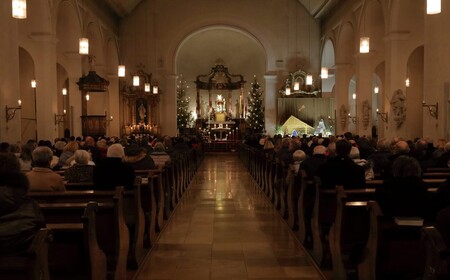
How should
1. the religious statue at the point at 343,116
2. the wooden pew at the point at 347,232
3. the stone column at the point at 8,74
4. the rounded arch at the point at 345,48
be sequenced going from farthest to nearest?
the rounded arch at the point at 345,48
the religious statue at the point at 343,116
the stone column at the point at 8,74
the wooden pew at the point at 347,232

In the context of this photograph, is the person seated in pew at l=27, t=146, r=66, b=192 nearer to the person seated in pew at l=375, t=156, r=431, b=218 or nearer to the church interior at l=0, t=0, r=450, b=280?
the church interior at l=0, t=0, r=450, b=280

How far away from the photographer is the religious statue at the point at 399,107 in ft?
47.8

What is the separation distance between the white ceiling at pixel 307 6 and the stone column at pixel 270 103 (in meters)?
3.77

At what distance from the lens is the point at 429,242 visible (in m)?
2.90

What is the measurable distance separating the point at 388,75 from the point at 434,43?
388 cm

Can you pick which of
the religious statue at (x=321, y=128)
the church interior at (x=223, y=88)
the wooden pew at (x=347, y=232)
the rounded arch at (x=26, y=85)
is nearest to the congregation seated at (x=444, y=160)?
the church interior at (x=223, y=88)

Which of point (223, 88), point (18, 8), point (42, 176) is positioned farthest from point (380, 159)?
point (223, 88)

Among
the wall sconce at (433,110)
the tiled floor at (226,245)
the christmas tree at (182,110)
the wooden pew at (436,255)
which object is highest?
the christmas tree at (182,110)

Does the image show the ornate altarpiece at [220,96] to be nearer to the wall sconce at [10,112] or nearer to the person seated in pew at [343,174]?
the wall sconce at [10,112]

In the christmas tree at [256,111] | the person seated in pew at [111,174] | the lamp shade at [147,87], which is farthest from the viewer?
the christmas tree at [256,111]

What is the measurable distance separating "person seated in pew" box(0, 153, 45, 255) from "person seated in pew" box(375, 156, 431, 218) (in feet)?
8.44

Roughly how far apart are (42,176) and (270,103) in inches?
855

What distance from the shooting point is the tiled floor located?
547 centimetres

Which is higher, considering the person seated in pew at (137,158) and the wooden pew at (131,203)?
the person seated in pew at (137,158)
